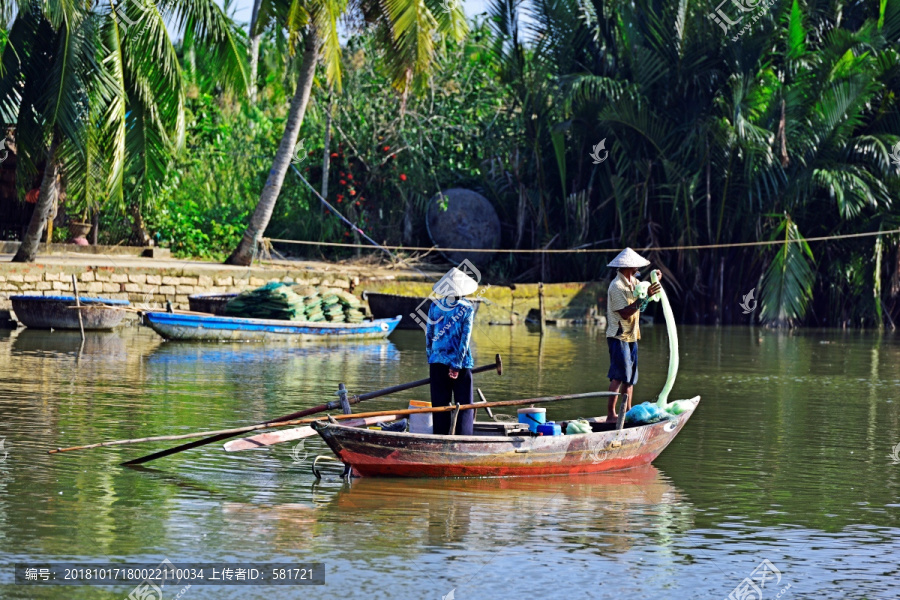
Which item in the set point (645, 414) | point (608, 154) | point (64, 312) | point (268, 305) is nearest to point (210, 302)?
point (268, 305)

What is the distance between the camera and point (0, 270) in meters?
20.9

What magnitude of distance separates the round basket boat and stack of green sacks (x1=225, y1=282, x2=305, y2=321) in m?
0.64

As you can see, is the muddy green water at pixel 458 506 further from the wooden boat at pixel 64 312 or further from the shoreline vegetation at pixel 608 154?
the shoreline vegetation at pixel 608 154

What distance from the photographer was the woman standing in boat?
359 inches

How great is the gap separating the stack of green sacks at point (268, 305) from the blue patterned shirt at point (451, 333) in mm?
11523

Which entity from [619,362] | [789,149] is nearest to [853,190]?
[789,149]

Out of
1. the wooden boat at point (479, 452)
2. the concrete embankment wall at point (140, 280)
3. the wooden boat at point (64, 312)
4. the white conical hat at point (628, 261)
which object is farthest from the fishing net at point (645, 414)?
the concrete embankment wall at point (140, 280)

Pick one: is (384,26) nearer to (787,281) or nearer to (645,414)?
(787,281)

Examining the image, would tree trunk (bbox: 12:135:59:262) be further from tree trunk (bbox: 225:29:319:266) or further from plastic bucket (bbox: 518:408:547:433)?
plastic bucket (bbox: 518:408:547:433)

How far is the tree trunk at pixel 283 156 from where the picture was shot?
22781 mm

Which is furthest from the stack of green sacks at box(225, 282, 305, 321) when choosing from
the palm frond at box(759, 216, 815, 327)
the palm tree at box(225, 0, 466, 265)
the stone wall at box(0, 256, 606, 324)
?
the palm frond at box(759, 216, 815, 327)

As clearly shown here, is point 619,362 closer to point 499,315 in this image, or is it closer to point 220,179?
point 499,315

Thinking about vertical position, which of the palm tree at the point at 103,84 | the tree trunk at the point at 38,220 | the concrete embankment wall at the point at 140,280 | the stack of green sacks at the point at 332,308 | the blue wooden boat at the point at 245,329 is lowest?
the blue wooden boat at the point at 245,329

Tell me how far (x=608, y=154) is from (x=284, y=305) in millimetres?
10832
